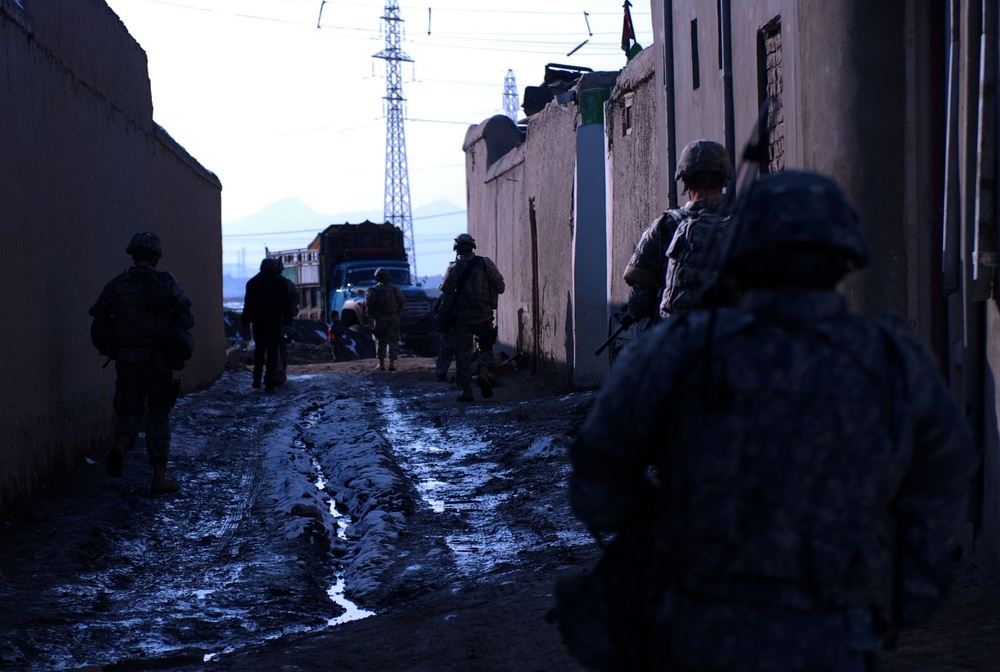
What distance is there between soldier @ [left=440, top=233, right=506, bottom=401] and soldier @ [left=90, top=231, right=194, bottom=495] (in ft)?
19.9

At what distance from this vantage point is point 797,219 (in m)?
2.16

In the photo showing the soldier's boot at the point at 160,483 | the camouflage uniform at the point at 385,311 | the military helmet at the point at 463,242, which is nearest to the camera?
the soldier's boot at the point at 160,483

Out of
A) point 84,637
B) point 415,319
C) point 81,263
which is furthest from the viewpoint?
point 415,319

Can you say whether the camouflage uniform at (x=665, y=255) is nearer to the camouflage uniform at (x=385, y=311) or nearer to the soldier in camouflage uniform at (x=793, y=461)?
the soldier in camouflage uniform at (x=793, y=461)

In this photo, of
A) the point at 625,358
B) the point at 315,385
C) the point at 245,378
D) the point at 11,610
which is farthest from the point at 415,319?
the point at 625,358

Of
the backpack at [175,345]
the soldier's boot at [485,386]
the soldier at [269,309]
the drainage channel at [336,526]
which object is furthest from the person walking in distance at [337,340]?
the backpack at [175,345]

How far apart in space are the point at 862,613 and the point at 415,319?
26152 mm

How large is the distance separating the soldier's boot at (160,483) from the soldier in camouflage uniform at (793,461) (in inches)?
Result: 260

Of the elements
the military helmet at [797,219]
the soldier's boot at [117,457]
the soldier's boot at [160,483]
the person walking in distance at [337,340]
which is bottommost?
the soldier's boot at [160,483]

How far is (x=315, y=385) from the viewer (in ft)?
55.5

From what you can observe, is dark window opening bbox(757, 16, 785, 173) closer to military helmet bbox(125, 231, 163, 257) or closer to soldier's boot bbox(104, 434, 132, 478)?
military helmet bbox(125, 231, 163, 257)

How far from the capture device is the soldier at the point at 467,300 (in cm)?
1401

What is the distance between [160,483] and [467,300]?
6.09 m

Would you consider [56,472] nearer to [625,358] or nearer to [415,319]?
[625,358]
